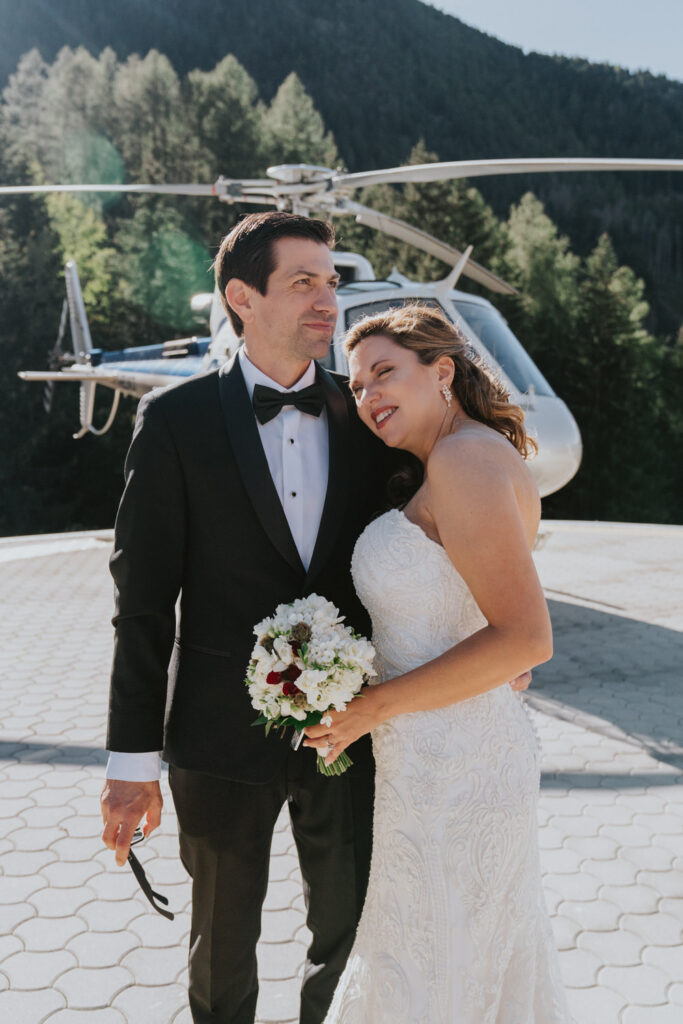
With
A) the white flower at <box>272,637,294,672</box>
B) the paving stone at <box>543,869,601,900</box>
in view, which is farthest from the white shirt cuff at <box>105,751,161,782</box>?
the paving stone at <box>543,869,601,900</box>

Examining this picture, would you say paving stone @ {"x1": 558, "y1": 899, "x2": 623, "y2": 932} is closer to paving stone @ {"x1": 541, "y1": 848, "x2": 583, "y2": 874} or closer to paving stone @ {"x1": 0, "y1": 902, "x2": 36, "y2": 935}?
paving stone @ {"x1": 541, "y1": 848, "x2": 583, "y2": 874}

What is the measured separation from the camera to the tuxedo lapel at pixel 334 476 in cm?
199

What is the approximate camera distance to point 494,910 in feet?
6.12

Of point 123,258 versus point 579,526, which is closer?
point 579,526

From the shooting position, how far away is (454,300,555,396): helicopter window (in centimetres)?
712

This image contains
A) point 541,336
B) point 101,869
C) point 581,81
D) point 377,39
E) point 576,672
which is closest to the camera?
point 101,869

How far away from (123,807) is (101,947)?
128 centimetres

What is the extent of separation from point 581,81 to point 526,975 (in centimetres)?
10651

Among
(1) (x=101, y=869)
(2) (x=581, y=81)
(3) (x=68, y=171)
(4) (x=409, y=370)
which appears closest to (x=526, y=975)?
(4) (x=409, y=370)

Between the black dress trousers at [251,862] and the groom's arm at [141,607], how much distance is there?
0.13 metres

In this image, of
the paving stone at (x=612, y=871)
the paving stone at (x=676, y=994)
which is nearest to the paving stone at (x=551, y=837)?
the paving stone at (x=612, y=871)

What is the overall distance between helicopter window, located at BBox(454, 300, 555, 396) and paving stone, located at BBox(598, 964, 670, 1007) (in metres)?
4.99

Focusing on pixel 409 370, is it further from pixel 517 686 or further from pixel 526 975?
pixel 526 975

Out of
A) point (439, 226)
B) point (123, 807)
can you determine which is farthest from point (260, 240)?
point (439, 226)
